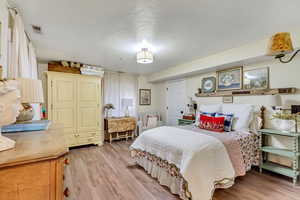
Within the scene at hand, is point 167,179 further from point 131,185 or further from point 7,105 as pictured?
point 7,105

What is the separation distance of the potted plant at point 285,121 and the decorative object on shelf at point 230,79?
0.96m

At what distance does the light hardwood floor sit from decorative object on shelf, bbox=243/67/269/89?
1637 millimetres

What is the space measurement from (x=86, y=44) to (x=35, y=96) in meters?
1.71

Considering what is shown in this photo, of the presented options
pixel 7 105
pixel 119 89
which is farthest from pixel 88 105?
pixel 7 105

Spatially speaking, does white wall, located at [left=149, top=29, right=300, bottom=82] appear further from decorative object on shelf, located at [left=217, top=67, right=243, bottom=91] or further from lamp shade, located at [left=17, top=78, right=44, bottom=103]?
lamp shade, located at [left=17, top=78, right=44, bottom=103]

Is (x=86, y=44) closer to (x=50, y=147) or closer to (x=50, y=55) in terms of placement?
(x=50, y=55)

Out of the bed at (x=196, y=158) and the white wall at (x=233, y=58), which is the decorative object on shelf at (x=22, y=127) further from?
the white wall at (x=233, y=58)

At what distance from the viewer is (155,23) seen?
6.42 ft

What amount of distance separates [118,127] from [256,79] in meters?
3.68

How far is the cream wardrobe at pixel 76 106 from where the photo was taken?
357 cm

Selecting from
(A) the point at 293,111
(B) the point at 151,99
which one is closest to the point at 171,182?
(A) the point at 293,111

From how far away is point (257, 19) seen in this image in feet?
6.11

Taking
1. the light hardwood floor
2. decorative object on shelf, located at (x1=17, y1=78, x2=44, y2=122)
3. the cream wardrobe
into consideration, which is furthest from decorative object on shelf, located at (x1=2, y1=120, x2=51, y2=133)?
the cream wardrobe

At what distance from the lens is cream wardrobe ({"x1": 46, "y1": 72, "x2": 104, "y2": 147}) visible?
3570 millimetres
